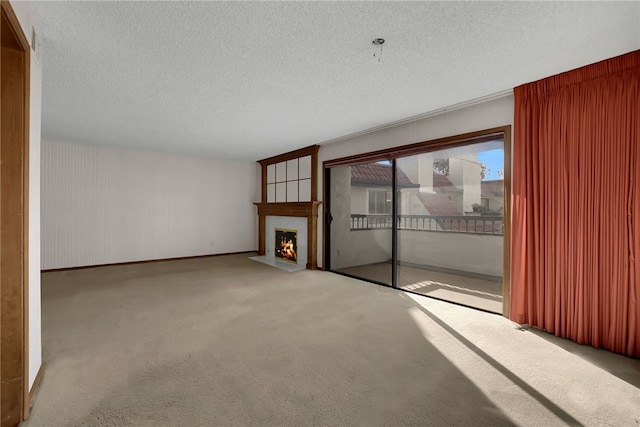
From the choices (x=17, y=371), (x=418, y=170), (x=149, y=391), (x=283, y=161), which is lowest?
(x=149, y=391)

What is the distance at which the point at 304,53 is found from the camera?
217 centimetres

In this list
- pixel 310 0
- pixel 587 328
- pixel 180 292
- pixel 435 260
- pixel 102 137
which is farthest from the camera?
pixel 435 260

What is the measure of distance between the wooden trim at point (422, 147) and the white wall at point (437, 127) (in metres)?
0.05

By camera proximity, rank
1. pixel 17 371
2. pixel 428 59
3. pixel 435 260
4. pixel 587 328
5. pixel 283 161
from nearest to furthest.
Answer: pixel 17 371 → pixel 428 59 → pixel 587 328 → pixel 435 260 → pixel 283 161

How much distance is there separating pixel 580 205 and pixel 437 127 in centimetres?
169

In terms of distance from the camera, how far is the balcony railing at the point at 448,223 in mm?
4508

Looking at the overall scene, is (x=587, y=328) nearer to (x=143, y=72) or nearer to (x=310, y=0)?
(x=310, y=0)

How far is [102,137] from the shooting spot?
15.6 ft

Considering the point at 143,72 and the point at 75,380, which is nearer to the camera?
the point at 75,380

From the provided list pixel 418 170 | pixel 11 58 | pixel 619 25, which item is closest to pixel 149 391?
pixel 11 58

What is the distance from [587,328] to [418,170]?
3.00 metres

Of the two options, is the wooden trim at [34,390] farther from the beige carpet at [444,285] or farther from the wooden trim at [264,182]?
the wooden trim at [264,182]

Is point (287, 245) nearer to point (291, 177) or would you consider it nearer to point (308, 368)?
point (291, 177)

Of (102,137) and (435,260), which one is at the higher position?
(102,137)
